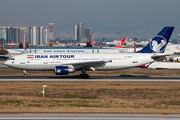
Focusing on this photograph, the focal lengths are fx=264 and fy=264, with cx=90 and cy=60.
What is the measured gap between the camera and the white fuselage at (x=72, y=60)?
4097 centimetres

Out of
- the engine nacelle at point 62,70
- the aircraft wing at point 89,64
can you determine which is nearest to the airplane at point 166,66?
the aircraft wing at point 89,64

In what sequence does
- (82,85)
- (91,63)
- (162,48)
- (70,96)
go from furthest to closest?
(162,48) → (91,63) → (82,85) → (70,96)

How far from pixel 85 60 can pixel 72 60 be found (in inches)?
81.6

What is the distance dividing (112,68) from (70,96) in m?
16.3

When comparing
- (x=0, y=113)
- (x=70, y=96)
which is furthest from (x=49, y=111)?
(x=70, y=96)

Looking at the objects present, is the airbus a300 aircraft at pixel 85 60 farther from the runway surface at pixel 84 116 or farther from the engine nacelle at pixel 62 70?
the runway surface at pixel 84 116

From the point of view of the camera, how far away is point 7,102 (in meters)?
23.1

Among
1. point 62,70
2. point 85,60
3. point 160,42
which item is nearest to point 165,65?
point 160,42

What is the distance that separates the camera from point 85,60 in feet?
138

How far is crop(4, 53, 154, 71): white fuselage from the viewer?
134 ft

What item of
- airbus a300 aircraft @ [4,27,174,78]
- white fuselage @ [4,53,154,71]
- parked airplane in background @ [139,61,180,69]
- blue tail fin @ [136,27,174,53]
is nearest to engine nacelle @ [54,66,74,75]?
airbus a300 aircraft @ [4,27,174,78]

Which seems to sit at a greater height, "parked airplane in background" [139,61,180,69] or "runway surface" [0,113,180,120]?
Result: "parked airplane in background" [139,61,180,69]

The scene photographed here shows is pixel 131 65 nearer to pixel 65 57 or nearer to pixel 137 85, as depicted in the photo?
pixel 137 85

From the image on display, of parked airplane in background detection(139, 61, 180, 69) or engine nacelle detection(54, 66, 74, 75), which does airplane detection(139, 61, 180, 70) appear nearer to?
parked airplane in background detection(139, 61, 180, 69)
